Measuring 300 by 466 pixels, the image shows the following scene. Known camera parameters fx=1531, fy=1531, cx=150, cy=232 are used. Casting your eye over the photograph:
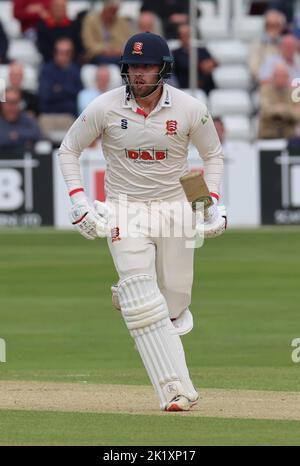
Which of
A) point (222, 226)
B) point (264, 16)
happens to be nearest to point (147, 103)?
point (222, 226)

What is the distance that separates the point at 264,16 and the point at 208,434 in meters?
17.0

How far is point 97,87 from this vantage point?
20.9 metres

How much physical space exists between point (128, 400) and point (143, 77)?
1.77m

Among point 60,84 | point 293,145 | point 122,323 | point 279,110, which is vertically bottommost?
point 122,323

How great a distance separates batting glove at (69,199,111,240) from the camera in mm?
7922

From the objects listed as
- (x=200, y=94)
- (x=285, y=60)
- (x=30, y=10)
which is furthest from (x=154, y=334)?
(x=30, y=10)

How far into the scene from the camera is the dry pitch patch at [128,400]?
7.84m

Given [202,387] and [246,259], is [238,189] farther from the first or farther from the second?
[202,387]

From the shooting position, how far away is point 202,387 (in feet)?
29.6

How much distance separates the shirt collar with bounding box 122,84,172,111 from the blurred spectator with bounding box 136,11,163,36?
13.6 metres

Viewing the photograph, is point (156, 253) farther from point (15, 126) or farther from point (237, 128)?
point (237, 128)
